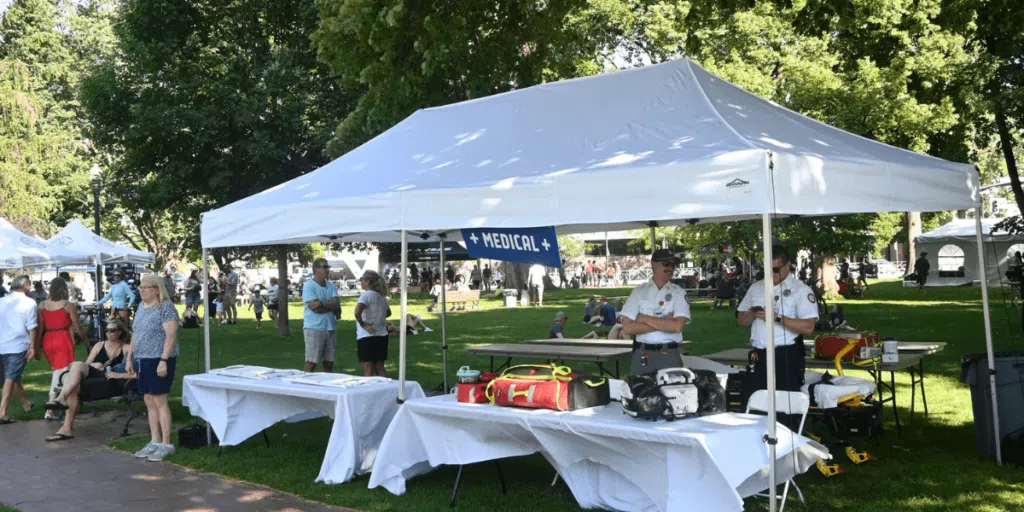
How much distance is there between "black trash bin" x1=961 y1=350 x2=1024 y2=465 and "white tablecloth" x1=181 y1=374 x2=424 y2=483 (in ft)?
14.7

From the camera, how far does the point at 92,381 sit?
9734 millimetres

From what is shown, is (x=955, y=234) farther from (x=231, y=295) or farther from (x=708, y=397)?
(x=708, y=397)

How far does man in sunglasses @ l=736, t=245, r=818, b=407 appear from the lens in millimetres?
6283

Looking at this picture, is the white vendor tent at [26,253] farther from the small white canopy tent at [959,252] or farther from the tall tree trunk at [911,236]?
the tall tree trunk at [911,236]

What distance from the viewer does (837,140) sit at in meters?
6.59

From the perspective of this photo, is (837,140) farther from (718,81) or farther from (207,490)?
(207,490)

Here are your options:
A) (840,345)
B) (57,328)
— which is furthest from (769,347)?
(57,328)

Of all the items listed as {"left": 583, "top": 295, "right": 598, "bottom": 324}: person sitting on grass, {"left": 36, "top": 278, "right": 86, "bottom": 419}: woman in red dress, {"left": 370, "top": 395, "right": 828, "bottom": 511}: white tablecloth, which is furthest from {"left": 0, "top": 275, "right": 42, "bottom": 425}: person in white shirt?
{"left": 583, "top": 295, "right": 598, "bottom": 324}: person sitting on grass

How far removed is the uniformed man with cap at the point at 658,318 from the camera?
652 cm

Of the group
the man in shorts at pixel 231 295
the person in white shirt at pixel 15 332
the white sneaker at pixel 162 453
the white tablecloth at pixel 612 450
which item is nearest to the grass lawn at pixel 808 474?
the white sneaker at pixel 162 453

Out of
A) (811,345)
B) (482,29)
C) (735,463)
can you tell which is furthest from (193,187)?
(735,463)

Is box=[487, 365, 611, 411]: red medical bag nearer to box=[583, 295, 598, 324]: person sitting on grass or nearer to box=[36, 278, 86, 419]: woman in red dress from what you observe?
box=[36, 278, 86, 419]: woman in red dress

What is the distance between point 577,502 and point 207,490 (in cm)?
299

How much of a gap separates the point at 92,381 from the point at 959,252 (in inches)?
1491
